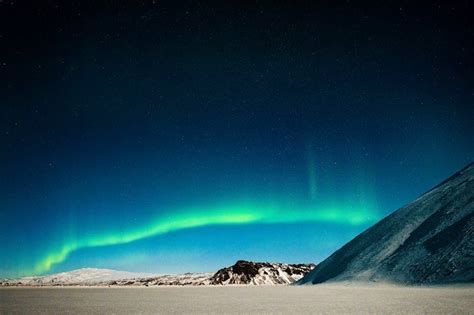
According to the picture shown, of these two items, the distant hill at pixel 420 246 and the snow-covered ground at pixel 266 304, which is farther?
the distant hill at pixel 420 246

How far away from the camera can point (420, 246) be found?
157 ft

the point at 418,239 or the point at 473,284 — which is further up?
the point at 418,239

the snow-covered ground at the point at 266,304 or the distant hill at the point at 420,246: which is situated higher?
the distant hill at the point at 420,246

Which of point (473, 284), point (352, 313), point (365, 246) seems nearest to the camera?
point (352, 313)

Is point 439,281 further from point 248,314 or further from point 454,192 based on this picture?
point 248,314

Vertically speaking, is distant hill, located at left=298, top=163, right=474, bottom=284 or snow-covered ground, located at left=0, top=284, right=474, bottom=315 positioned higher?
distant hill, located at left=298, top=163, right=474, bottom=284

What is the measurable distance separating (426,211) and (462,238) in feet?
55.7

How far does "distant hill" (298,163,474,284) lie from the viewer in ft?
130

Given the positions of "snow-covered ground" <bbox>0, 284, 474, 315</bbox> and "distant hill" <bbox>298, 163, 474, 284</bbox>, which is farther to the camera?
"distant hill" <bbox>298, 163, 474, 284</bbox>

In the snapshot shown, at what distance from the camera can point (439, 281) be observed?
36.7 metres

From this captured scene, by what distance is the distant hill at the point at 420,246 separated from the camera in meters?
39.6

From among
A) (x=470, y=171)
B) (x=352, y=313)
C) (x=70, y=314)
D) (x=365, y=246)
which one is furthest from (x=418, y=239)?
(x=70, y=314)

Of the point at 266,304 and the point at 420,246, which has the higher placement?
the point at 420,246

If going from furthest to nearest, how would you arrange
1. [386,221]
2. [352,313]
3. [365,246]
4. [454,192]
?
[386,221] < [365,246] < [454,192] < [352,313]
